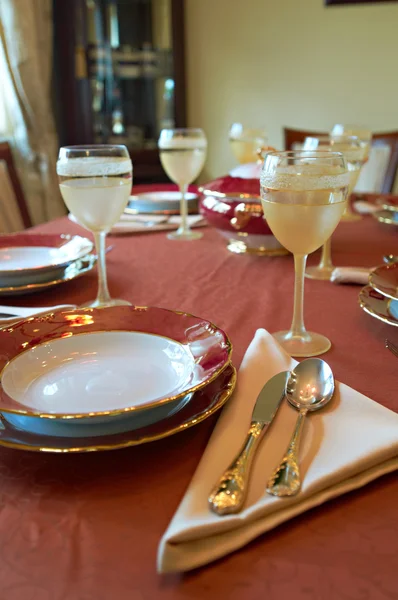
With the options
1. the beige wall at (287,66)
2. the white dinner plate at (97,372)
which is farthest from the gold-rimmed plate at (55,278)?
the beige wall at (287,66)

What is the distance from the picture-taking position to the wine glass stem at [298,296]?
631 millimetres

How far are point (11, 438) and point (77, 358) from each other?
15cm

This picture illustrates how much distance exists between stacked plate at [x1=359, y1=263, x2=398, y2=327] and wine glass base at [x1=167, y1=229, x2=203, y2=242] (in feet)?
1.56

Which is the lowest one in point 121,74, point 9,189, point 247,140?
point 9,189

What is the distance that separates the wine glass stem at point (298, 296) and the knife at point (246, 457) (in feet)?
0.45

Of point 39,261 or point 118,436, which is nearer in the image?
point 118,436

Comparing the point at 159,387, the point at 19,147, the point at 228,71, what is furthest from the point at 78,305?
the point at 228,71

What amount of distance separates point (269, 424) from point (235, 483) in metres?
0.08

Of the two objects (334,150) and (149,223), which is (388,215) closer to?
(334,150)

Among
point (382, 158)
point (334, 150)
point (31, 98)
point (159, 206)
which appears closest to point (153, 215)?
point (159, 206)

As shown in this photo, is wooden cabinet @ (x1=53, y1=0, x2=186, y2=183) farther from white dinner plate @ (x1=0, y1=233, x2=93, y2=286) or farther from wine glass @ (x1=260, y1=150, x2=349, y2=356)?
wine glass @ (x1=260, y1=150, x2=349, y2=356)

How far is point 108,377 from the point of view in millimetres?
514

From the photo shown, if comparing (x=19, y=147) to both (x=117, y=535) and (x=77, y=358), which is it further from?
(x=117, y=535)

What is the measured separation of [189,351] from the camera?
0.53 m
